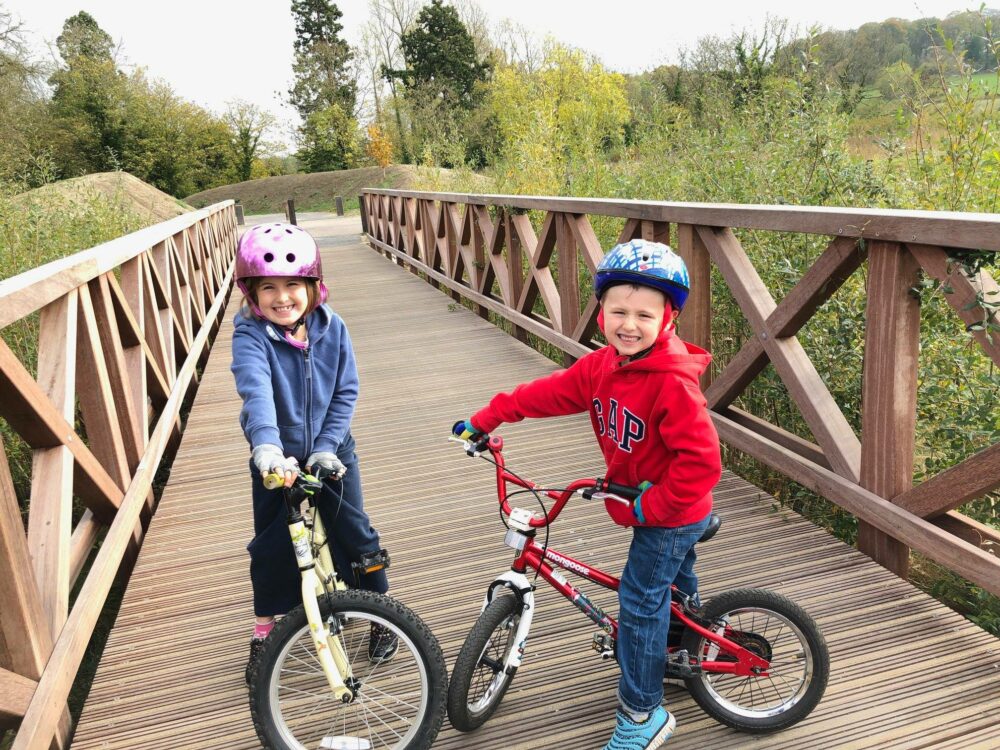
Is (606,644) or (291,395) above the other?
(291,395)

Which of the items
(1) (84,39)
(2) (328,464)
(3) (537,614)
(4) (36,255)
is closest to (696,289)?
(3) (537,614)

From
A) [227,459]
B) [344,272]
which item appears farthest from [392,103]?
[227,459]

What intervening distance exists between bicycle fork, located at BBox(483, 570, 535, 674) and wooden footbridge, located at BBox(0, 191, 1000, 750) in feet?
0.79

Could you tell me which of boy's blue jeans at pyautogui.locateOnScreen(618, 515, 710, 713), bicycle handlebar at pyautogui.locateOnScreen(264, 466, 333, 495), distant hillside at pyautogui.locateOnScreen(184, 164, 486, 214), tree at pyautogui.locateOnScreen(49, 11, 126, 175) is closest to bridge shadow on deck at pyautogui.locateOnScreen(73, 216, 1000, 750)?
boy's blue jeans at pyautogui.locateOnScreen(618, 515, 710, 713)

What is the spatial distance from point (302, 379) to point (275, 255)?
0.36 metres

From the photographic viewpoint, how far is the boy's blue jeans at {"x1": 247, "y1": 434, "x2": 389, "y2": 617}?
2205mm

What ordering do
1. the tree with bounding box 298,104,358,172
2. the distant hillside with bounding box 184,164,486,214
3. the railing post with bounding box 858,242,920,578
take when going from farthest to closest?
1. the tree with bounding box 298,104,358,172
2. the distant hillside with bounding box 184,164,486,214
3. the railing post with bounding box 858,242,920,578

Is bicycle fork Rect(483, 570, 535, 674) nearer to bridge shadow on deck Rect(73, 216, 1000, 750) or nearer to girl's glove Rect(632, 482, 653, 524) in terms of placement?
bridge shadow on deck Rect(73, 216, 1000, 750)

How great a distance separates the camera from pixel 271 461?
1714 millimetres

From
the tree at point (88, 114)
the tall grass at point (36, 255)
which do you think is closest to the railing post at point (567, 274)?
the tall grass at point (36, 255)

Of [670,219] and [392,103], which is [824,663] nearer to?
[670,219]

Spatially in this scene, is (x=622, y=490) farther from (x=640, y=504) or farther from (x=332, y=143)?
(x=332, y=143)

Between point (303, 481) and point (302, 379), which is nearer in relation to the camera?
point (303, 481)

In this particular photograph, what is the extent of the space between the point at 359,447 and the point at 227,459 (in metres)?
0.75
